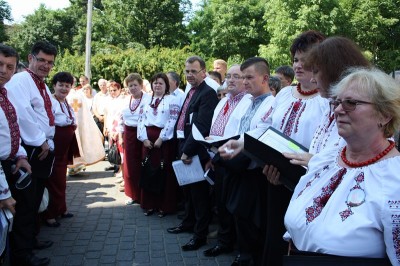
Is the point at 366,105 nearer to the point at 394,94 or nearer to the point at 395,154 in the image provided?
the point at 394,94

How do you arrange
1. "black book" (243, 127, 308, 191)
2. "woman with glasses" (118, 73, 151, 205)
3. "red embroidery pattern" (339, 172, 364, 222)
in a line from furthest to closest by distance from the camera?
"woman with glasses" (118, 73, 151, 205)
"black book" (243, 127, 308, 191)
"red embroidery pattern" (339, 172, 364, 222)

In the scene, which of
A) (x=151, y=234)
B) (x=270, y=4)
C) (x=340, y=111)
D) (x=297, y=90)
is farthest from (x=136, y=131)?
(x=270, y=4)

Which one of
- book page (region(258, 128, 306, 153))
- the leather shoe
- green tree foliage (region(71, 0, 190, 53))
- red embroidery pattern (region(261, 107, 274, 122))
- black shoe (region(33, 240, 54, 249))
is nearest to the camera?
book page (region(258, 128, 306, 153))

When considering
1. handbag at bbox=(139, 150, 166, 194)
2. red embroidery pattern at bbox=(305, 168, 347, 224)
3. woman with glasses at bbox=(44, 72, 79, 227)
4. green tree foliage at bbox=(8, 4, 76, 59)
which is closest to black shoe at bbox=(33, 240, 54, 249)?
woman with glasses at bbox=(44, 72, 79, 227)

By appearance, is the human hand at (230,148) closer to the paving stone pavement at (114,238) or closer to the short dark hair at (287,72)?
the paving stone pavement at (114,238)

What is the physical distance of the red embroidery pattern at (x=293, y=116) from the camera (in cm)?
282

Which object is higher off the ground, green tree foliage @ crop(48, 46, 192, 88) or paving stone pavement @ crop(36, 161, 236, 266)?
green tree foliage @ crop(48, 46, 192, 88)

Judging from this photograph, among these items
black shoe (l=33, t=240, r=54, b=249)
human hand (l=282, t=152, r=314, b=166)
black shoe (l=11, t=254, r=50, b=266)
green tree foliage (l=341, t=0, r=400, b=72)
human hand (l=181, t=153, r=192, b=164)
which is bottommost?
black shoe (l=33, t=240, r=54, b=249)

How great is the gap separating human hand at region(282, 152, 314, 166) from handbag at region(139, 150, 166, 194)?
3.59 meters

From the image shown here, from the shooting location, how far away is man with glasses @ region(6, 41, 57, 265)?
12.9 ft

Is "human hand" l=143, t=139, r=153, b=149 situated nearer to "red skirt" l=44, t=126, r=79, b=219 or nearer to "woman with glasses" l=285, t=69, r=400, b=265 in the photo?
"red skirt" l=44, t=126, r=79, b=219

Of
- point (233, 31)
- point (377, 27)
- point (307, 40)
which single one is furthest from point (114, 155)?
point (233, 31)

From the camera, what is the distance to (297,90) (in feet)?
9.75

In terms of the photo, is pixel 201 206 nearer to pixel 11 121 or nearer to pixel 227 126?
pixel 227 126
